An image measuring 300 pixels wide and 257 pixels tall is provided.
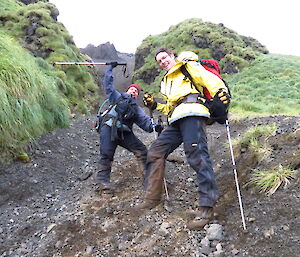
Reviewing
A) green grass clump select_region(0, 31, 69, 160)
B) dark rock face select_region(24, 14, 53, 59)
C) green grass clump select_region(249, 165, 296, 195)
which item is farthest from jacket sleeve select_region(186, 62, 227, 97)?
dark rock face select_region(24, 14, 53, 59)

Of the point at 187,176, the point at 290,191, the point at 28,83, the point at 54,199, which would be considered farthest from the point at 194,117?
the point at 28,83

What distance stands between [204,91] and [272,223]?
6.45ft

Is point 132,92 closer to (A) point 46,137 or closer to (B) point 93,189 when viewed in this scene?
(B) point 93,189

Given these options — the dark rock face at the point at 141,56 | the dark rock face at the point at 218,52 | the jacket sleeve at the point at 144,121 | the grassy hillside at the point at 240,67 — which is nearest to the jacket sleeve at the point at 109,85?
the jacket sleeve at the point at 144,121

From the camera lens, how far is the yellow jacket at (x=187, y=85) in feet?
13.4

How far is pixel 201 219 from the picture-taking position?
3887 millimetres

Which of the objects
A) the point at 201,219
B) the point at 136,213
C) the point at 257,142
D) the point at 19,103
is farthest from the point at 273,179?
the point at 19,103

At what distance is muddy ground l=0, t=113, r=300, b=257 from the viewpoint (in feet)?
11.5

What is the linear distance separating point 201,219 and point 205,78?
189cm

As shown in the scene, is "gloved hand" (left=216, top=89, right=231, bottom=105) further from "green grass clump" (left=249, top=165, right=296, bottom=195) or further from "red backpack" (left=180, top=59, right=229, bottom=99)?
"green grass clump" (left=249, top=165, right=296, bottom=195)

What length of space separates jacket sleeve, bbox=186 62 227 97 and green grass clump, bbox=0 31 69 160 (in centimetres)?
388

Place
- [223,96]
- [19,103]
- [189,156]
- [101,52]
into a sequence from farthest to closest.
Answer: [101,52]
[19,103]
[189,156]
[223,96]

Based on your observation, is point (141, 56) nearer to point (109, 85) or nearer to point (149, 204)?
point (109, 85)

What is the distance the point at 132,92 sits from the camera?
611 cm
